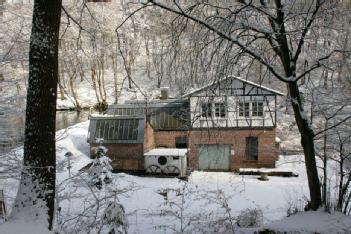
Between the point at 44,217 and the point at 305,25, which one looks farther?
the point at 305,25

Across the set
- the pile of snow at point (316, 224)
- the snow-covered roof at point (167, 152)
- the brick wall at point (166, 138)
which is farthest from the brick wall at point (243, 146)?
the pile of snow at point (316, 224)

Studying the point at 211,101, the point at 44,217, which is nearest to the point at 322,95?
the point at 211,101

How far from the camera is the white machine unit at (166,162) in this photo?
67.8 feet

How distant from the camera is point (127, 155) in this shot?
21.7m

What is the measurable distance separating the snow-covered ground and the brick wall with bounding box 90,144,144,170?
5.38 feet

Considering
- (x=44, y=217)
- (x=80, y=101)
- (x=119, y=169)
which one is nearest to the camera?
(x=44, y=217)

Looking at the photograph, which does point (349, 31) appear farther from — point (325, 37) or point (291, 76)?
point (291, 76)

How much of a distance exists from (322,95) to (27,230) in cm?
605

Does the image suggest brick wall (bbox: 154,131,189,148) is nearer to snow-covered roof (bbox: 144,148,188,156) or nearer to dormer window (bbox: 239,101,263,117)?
snow-covered roof (bbox: 144,148,188,156)

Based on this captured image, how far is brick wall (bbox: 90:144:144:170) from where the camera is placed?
21469 millimetres

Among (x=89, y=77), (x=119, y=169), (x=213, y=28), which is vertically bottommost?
(x=119, y=169)

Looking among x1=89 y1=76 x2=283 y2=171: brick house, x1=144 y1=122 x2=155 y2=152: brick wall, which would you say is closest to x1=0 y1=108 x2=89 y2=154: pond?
x1=89 y1=76 x2=283 y2=171: brick house

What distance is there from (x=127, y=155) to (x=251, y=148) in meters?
7.56

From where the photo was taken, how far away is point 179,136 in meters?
23.3
